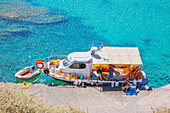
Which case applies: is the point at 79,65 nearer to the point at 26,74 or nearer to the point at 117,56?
the point at 117,56

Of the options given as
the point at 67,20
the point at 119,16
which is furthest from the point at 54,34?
the point at 119,16

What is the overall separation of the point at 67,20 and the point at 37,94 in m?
25.4

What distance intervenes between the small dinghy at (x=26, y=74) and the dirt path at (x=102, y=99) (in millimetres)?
2290

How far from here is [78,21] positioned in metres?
48.4

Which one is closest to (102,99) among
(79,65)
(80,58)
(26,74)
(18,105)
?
(79,65)

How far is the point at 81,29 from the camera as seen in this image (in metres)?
45.5

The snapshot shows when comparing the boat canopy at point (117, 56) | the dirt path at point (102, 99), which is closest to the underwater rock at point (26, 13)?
the boat canopy at point (117, 56)

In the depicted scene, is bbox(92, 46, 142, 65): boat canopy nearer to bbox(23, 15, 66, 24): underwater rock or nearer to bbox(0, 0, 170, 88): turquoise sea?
bbox(0, 0, 170, 88): turquoise sea

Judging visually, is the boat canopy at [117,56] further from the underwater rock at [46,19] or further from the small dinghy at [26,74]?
the underwater rock at [46,19]

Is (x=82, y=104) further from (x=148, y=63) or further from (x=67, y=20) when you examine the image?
(x=67, y=20)

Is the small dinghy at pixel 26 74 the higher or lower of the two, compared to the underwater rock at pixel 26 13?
lower

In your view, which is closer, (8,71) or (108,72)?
(108,72)

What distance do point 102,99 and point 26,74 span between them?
12.0 m

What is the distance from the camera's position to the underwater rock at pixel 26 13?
47.6m
